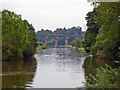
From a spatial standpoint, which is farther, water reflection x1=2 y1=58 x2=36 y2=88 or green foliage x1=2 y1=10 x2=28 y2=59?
green foliage x1=2 y1=10 x2=28 y2=59

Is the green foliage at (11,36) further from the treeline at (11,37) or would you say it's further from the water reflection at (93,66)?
the water reflection at (93,66)

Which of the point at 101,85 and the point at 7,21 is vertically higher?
the point at 7,21

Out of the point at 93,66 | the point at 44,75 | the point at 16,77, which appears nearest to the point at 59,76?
the point at 44,75

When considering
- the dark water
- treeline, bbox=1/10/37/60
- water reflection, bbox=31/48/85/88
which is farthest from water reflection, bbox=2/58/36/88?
treeline, bbox=1/10/37/60

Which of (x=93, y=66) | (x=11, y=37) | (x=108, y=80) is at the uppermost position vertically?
(x=11, y=37)

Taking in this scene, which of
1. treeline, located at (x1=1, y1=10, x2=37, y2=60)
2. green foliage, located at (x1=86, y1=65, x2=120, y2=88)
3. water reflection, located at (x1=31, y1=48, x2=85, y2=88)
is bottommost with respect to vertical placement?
water reflection, located at (x1=31, y1=48, x2=85, y2=88)

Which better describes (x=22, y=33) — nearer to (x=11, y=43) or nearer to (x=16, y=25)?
(x=16, y=25)

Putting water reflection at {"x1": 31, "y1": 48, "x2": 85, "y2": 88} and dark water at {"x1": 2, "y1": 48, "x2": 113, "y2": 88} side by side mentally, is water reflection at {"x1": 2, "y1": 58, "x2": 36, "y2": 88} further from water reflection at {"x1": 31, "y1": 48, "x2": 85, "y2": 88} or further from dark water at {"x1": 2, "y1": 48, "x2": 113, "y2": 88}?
water reflection at {"x1": 31, "y1": 48, "x2": 85, "y2": 88}

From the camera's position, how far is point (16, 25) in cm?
6294

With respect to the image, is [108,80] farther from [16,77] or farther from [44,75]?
[44,75]

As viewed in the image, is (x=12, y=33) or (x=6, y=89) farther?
(x=12, y=33)

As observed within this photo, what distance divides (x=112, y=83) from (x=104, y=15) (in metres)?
6.22

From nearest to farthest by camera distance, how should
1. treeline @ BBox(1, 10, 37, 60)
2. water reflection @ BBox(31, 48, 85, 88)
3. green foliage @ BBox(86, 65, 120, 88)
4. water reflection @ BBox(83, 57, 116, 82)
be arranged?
green foliage @ BBox(86, 65, 120, 88)
water reflection @ BBox(31, 48, 85, 88)
water reflection @ BBox(83, 57, 116, 82)
treeline @ BBox(1, 10, 37, 60)

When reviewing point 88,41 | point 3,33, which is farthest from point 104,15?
point 88,41
